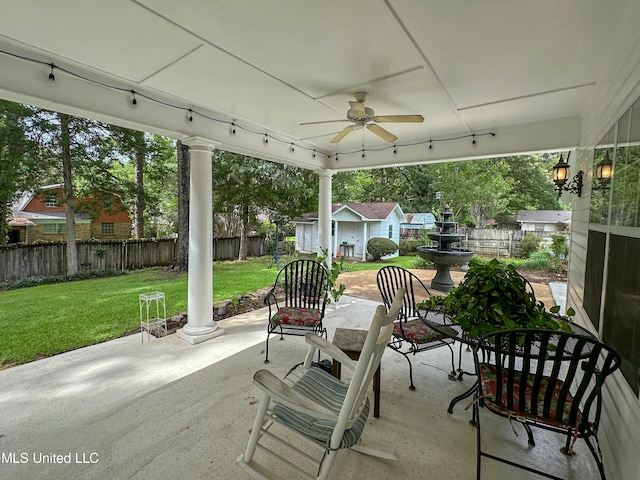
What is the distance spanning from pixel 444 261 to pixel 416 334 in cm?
399

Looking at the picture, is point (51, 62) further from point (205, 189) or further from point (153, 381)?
point (153, 381)

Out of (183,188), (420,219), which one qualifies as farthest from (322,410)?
(420,219)

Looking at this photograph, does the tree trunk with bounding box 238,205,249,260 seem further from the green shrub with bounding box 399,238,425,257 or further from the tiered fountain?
the green shrub with bounding box 399,238,425,257

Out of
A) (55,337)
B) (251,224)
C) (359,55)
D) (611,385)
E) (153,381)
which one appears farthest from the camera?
(251,224)

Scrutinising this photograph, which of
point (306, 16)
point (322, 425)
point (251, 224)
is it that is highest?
point (306, 16)

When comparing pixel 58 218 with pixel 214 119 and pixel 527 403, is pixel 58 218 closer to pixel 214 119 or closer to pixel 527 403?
pixel 214 119

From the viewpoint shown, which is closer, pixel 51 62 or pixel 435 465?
pixel 435 465

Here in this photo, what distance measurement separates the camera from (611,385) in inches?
65.4

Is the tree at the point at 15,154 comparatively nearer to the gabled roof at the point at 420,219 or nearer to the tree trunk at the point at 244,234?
the tree trunk at the point at 244,234

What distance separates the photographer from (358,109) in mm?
2666

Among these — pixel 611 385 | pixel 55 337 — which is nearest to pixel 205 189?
pixel 55 337

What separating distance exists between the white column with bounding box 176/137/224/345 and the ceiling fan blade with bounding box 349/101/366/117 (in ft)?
5.78

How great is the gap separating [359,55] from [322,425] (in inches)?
91.5

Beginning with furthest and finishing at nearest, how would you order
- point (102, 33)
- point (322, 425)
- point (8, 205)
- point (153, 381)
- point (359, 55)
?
1. point (8, 205)
2. point (153, 381)
3. point (359, 55)
4. point (102, 33)
5. point (322, 425)
